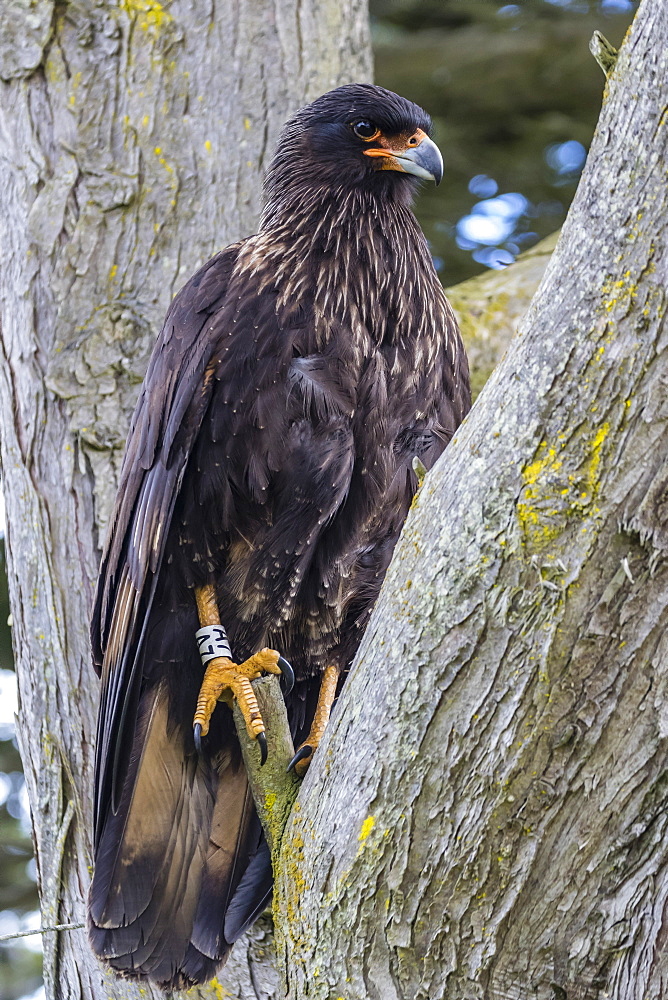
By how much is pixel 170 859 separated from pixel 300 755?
0.46 meters

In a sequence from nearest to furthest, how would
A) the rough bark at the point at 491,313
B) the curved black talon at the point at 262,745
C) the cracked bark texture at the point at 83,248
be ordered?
1. the curved black talon at the point at 262,745
2. the cracked bark texture at the point at 83,248
3. the rough bark at the point at 491,313

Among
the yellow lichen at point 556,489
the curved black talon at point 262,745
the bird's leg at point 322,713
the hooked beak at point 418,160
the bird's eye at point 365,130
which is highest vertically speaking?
the bird's eye at point 365,130

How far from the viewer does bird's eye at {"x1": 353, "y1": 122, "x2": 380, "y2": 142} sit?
300 centimetres

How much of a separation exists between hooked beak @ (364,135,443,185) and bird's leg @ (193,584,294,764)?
1322mm

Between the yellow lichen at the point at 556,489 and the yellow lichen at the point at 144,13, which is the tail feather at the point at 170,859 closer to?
the yellow lichen at the point at 556,489

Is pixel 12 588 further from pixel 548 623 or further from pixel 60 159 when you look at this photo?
pixel 548 623

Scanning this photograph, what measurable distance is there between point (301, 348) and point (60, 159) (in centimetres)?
109

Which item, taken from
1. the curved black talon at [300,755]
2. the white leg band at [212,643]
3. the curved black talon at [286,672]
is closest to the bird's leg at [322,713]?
the curved black talon at [300,755]

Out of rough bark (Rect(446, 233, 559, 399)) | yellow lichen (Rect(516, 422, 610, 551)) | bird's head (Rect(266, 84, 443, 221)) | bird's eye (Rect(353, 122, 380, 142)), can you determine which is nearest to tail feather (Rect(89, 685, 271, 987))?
yellow lichen (Rect(516, 422, 610, 551))

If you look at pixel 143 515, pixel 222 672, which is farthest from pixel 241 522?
pixel 222 672

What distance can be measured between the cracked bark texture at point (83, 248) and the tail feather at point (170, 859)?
0.30 m

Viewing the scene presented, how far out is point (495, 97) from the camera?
17.7 ft

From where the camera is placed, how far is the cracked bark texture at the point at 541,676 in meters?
1.62

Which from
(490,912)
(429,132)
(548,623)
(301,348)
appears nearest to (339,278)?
(301,348)
